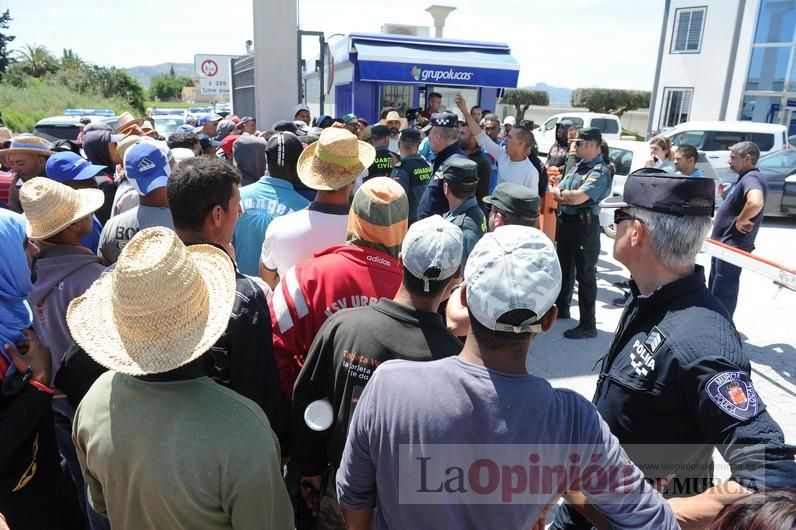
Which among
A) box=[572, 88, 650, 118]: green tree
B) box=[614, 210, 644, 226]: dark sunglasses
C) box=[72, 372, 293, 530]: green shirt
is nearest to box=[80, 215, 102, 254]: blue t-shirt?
box=[72, 372, 293, 530]: green shirt

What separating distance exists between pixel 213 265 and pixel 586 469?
130 centimetres

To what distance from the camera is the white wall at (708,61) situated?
79.0 ft

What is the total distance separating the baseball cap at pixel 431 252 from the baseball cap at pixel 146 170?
2029 millimetres

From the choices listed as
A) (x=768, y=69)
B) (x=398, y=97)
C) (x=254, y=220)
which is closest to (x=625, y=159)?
(x=398, y=97)

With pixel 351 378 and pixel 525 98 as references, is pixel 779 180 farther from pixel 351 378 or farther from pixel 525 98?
pixel 525 98

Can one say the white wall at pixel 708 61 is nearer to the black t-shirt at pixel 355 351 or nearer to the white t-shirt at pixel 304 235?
the white t-shirt at pixel 304 235

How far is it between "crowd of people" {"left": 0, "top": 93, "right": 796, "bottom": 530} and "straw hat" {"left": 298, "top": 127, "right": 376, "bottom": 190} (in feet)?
0.05

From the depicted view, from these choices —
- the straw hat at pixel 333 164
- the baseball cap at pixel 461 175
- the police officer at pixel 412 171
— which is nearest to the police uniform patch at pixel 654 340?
the straw hat at pixel 333 164

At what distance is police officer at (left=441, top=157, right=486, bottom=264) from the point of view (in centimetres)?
376

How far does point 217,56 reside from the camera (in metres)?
31.1

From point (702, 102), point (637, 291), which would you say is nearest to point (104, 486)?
point (637, 291)

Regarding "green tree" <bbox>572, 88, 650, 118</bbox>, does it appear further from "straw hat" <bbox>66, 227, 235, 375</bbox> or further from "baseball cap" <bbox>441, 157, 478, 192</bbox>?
"straw hat" <bbox>66, 227, 235, 375</bbox>

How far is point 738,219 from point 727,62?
2408cm

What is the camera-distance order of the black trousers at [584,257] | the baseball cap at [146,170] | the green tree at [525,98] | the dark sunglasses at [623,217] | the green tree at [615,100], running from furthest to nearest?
1. the green tree at [525,98]
2. the green tree at [615,100]
3. the black trousers at [584,257]
4. the baseball cap at [146,170]
5. the dark sunglasses at [623,217]
